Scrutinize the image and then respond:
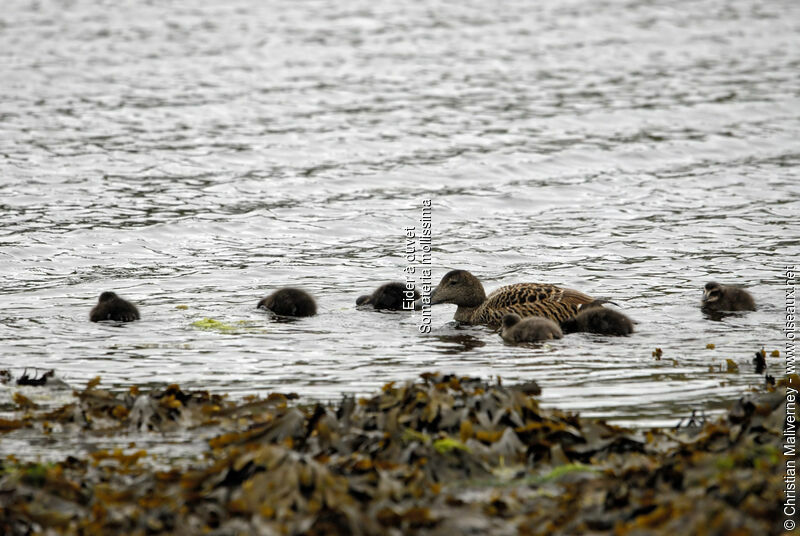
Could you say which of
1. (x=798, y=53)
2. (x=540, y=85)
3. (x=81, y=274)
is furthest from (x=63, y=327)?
(x=798, y=53)

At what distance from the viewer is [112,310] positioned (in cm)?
953

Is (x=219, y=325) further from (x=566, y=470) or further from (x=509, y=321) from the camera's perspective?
(x=566, y=470)

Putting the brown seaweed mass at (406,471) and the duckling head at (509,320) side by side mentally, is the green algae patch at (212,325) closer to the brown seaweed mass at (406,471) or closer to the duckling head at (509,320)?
the duckling head at (509,320)

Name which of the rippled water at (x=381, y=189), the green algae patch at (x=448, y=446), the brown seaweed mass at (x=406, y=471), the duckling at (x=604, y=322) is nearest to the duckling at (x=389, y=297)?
the rippled water at (x=381, y=189)

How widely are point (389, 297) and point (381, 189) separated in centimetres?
534

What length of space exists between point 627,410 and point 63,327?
5295 mm

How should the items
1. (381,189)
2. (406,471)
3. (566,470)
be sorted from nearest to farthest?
(406,471)
(566,470)
(381,189)

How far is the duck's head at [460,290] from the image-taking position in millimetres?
10211

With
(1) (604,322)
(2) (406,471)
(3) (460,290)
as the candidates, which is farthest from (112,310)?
(2) (406,471)

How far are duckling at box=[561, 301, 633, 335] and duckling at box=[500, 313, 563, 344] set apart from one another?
25 centimetres

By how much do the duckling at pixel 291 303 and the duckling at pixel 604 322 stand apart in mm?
2568

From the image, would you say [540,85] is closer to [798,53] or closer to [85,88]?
[798,53]

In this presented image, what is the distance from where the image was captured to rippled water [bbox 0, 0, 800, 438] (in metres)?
8.59

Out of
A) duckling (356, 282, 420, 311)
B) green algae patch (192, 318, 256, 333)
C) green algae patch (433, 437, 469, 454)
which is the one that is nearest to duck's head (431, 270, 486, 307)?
duckling (356, 282, 420, 311)
